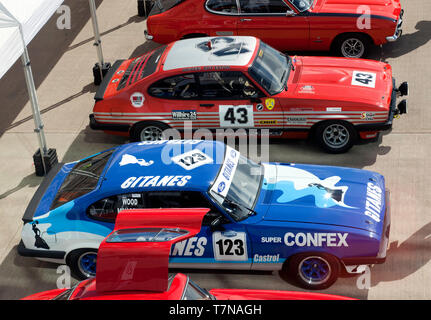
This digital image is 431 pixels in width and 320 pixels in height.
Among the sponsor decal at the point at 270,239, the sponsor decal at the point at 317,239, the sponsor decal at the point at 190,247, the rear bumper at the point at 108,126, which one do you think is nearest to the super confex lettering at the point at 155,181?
the sponsor decal at the point at 190,247

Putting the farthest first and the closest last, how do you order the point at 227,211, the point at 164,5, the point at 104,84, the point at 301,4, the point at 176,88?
the point at 164,5, the point at 301,4, the point at 104,84, the point at 176,88, the point at 227,211

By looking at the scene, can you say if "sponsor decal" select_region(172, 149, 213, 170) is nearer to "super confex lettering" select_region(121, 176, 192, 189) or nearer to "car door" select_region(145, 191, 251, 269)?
"super confex lettering" select_region(121, 176, 192, 189)

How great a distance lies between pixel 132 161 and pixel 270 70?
10.1 feet

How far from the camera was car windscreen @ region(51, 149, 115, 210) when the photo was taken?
778cm

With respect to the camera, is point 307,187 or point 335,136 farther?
point 335,136

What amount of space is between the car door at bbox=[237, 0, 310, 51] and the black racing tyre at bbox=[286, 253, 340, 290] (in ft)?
18.9

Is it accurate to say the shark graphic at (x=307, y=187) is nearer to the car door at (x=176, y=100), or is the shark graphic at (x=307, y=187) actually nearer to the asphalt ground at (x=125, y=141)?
the asphalt ground at (x=125, y=141)

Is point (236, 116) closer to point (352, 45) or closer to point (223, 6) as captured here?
point (223, 6)

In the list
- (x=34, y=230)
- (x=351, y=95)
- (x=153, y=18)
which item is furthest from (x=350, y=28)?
(x=34, y=230)

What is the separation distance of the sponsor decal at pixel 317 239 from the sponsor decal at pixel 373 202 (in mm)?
470

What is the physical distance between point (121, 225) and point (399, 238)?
379 centimetres

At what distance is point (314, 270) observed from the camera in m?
7.48

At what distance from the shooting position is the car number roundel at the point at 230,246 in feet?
24.0

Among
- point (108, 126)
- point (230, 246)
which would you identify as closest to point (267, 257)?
point (230, 246)
